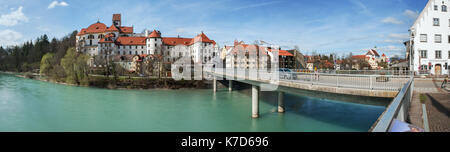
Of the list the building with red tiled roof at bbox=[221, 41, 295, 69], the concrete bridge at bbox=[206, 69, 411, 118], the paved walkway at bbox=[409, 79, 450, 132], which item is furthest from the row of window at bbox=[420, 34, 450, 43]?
the building with red tiled roof at bbox=[221, 41, 295, 69]

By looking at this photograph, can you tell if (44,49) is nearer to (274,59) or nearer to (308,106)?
(274,59)

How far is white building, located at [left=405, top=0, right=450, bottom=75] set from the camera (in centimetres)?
2616

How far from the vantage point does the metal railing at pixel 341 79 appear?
410 inches

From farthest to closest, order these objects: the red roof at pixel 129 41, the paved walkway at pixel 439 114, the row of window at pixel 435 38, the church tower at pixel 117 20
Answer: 1. the church tower at pixel 117 20
2. the red roof at pixel 129 41
3. the row of window at pixel 435 38
4. the paved walkway at pixel 439 114

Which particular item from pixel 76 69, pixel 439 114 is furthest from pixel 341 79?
pixel 76 69

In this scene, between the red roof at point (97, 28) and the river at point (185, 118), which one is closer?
the river at point (185, 118)

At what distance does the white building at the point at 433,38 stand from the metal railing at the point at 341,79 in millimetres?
14461

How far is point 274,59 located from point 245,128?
50.0 meters

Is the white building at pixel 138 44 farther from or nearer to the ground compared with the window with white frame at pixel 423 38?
farther from the ground

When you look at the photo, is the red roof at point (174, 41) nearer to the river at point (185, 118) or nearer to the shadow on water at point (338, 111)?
the river at point (185, 118)

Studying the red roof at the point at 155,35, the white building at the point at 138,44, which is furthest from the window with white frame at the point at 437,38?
the red roof at the point at 155,35

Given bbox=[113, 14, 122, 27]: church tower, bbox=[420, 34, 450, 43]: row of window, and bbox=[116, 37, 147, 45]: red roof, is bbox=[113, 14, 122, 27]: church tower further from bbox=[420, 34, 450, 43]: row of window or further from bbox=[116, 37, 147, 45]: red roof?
bbox=[420, 34, 450, 43]: row of window
